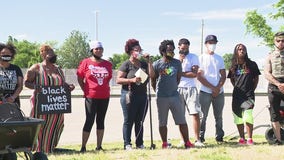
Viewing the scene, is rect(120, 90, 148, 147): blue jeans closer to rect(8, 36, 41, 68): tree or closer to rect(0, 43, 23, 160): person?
rect(0, 43, 23, 160): person

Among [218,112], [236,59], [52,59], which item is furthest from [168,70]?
[52,59]

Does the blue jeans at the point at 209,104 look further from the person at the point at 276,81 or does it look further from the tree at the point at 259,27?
the tree at the point at 259,27

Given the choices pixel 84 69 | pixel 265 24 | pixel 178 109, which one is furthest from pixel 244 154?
pixel 265 24

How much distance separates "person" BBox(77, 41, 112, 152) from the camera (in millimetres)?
8070

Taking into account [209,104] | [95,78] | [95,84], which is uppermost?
[95,78]

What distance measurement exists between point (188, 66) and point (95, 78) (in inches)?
72.3

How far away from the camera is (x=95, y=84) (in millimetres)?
8070

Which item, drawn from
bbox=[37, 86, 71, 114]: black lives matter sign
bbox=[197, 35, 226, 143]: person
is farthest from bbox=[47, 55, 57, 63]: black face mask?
bbox=[197, 35, 226, 143]: person

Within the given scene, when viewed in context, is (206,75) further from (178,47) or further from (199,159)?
(199,159)

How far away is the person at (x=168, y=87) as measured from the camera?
27.2 feet

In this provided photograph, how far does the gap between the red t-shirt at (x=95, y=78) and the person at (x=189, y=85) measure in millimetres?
1515

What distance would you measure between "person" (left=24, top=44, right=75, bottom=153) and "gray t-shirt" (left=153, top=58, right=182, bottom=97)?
5.26 feet

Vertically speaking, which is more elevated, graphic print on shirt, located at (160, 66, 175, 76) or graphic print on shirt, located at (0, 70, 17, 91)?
graphic print on shirt, located at (160, 66, 175, 76)

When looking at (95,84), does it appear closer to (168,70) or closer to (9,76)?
(168,70)
